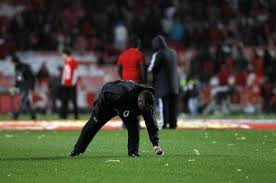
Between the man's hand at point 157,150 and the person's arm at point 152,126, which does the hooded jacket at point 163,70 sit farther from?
the person's arm at point 152,126

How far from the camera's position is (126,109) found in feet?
44.2

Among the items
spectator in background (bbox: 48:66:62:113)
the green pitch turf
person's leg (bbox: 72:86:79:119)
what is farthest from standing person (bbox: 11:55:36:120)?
the green pitch turf

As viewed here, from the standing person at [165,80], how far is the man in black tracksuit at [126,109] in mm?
7598

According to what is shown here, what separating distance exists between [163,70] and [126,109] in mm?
8671

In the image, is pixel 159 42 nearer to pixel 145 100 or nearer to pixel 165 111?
pixel 165 111

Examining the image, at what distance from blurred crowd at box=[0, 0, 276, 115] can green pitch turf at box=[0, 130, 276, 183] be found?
14.4 metres

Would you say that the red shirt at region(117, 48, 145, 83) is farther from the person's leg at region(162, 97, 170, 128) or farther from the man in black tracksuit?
the man in black tracksuit

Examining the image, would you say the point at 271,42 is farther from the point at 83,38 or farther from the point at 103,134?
the point at 103,134

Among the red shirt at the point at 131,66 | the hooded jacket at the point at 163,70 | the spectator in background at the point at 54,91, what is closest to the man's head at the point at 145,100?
the red shirt at the point at 131,66

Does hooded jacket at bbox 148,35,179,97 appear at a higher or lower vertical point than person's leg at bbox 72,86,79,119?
higher

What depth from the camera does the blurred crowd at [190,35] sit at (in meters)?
33.5

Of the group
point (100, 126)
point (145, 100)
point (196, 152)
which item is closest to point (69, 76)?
point (196, 152)

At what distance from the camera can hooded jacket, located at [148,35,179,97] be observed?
71.3ft

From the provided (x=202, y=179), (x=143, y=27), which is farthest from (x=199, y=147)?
(x=143, y=27)
